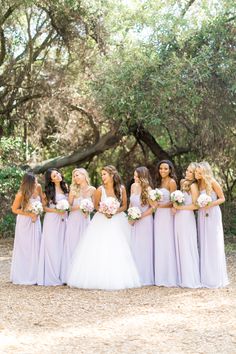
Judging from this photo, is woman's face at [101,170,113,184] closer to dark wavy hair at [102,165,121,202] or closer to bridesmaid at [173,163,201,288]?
dark wavy hair at [102,165,121,202]

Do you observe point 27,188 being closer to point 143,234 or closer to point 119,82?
point 143,234

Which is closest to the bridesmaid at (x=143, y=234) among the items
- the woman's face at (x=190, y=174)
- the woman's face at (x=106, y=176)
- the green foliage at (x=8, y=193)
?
the woman's face at (x=106, y=176)

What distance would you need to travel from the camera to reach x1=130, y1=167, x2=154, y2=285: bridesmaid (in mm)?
8664

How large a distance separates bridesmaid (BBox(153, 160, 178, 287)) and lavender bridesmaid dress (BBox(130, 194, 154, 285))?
0.12 m

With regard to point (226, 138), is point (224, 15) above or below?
above

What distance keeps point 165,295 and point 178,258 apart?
83 cm

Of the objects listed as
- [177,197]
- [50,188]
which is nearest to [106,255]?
[177,197]

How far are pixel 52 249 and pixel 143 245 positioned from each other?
148cm

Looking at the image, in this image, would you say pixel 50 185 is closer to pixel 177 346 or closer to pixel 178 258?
pixel 178 258

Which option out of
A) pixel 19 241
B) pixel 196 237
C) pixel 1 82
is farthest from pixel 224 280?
pixel 1 82

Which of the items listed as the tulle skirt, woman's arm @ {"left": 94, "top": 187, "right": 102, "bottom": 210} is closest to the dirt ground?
the tulle skirt

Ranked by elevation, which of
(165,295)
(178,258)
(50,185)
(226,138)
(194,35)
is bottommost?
(165,295)

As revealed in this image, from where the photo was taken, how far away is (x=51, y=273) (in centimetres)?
869

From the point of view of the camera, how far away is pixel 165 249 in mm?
8539
